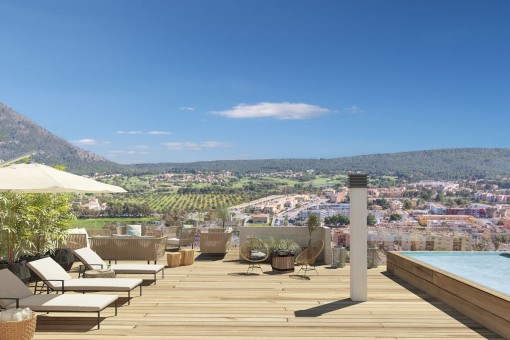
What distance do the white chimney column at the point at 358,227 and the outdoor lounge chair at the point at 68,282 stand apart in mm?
3468

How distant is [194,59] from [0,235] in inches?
1554

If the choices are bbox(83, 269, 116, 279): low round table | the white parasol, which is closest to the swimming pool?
bbox(83, 269, 116, 279): low round table

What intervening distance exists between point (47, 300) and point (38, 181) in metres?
1.63

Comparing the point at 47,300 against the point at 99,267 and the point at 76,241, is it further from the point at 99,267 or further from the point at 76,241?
the point at 76,241

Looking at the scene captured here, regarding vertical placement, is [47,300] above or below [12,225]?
below

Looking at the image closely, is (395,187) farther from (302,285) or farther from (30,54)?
(30,54)

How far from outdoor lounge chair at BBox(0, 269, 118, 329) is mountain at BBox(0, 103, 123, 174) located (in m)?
29.8

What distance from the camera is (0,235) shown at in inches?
360

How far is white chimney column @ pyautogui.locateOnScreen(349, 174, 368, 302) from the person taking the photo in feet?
27.1

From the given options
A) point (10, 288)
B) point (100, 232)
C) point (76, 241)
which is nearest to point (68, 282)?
point (10, 288)

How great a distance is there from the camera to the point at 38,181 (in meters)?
7.02

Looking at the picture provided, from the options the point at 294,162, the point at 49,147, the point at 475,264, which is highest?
the point at 49,147

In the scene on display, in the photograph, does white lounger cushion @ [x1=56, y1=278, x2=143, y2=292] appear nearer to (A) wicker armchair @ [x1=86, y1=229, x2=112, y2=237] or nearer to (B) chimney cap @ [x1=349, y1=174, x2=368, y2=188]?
(B) chimney cap @ [x1=349, y1=174, x2=368, y2=188]

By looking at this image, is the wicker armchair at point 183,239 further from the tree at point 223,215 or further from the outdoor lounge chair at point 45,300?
the outdoor lounge chair at point 45,300
